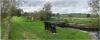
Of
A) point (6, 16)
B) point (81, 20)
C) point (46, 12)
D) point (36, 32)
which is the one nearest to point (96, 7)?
point (81, 20)

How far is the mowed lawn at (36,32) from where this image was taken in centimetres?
166

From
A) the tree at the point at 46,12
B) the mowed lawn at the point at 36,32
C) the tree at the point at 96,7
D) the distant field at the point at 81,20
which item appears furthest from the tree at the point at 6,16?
the tree at the point at 96,7

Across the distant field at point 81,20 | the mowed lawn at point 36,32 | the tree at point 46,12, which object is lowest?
the mowed lawn at point 36,32

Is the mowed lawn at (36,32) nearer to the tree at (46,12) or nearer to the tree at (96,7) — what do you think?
the tree at (46,12)

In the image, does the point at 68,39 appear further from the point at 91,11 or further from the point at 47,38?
the point at 91,11

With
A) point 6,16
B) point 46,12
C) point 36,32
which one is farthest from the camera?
point 36,32

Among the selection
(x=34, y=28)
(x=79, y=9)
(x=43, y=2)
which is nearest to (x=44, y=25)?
(x=34, y=28)

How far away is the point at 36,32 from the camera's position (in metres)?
1.83

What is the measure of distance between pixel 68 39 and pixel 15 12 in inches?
21.1

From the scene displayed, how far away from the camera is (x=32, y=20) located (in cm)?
163

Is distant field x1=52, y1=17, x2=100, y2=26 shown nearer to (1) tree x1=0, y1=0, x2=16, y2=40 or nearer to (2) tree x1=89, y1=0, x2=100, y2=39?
(2) tree x1=89, y1=0, x2=100, y2=39

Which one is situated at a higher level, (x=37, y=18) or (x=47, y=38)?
(x=37, y=18)

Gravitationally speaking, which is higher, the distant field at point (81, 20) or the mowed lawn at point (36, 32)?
the distant field at point (81, 20)

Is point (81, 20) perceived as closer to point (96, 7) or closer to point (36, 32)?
point (96, 7)
